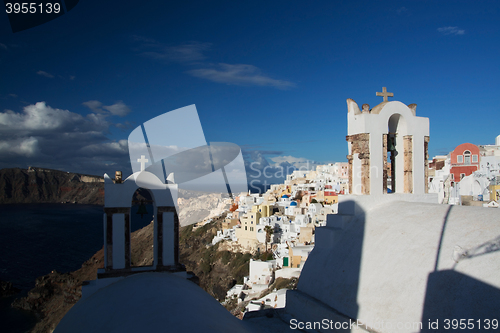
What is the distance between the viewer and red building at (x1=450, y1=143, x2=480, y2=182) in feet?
88.9

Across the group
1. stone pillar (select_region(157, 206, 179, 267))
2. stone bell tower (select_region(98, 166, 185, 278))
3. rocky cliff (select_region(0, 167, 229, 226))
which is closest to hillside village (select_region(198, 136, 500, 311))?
stone pillar (select_region(157, 206, 179, 267))

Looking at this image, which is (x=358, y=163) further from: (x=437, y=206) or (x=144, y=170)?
(x=144, y=170)

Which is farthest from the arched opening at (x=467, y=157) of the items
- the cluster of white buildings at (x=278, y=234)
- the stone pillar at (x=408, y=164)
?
the stone pillar at (x=408, y=164)

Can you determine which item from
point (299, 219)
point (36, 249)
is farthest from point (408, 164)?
point (36, 249)

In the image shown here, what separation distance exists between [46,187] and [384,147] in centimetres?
13074

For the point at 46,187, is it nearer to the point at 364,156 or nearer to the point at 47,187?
the point at 47,187

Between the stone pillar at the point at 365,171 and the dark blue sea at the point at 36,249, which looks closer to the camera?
the stone pillar at the point at 365,171

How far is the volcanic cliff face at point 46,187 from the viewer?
336 feet

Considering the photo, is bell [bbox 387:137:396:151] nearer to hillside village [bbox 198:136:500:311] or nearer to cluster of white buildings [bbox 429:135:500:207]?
hillside village [bbox 198:136:500:311]

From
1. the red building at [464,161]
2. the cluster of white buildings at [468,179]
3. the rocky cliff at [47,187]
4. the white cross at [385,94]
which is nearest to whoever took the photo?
the white cross at [385,94]

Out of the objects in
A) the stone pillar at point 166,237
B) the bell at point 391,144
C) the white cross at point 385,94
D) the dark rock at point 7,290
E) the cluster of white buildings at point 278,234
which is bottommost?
the dark rock at point 7,290

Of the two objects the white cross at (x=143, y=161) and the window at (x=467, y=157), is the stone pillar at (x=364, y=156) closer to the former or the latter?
the white cross at (x=143, y=161)

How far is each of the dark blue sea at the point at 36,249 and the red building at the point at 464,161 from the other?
84.9ft

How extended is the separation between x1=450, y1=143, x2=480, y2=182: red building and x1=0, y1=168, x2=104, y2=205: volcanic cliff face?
323ft
